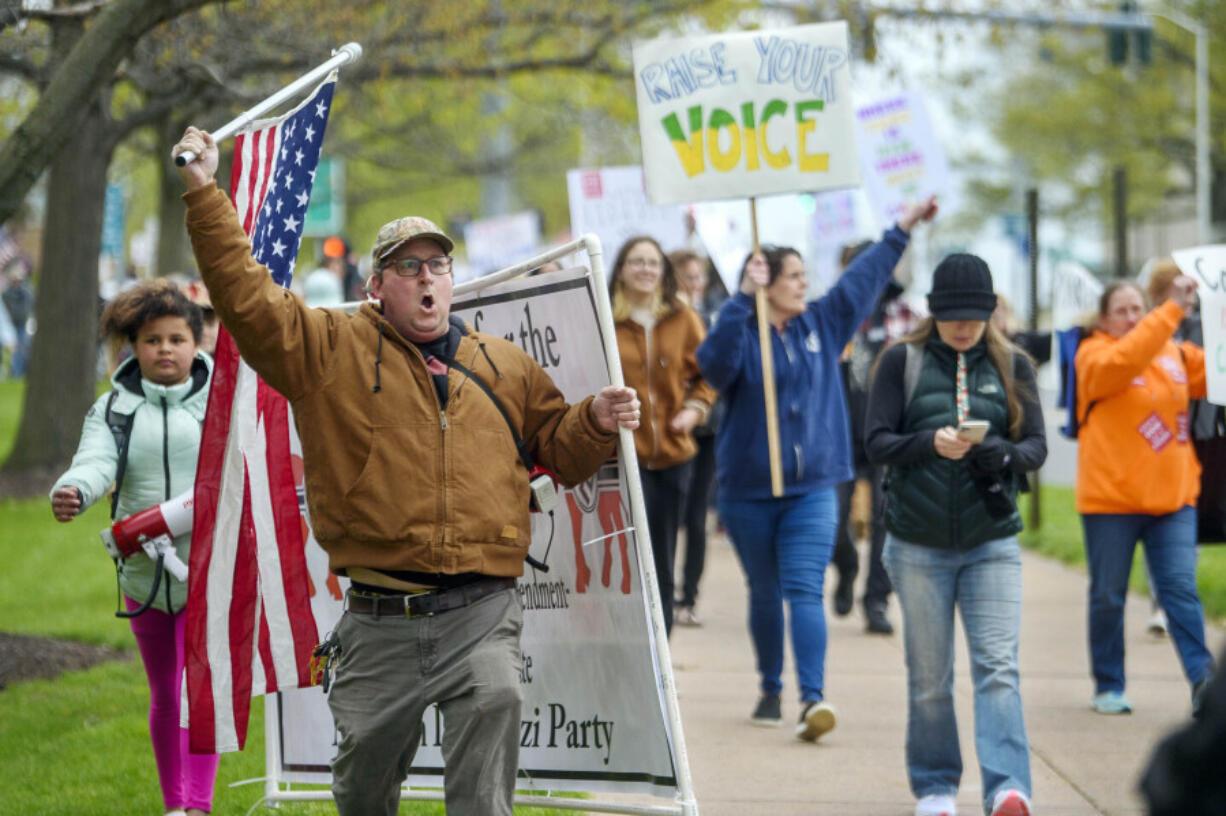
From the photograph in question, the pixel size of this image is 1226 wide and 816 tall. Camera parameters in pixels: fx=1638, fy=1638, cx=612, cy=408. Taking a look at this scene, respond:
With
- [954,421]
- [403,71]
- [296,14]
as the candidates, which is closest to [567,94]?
[403,71]

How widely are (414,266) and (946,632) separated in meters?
2.34

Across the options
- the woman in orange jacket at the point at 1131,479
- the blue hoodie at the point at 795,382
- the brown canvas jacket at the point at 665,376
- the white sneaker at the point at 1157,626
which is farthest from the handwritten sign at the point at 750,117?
the white sneaker at the point at 1157,626

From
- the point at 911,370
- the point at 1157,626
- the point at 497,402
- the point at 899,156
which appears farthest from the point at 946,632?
the point at 899,156

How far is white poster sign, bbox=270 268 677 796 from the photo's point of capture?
5.02 metres

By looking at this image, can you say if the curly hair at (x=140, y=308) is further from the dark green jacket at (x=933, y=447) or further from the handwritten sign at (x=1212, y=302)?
the handwritten sign at (x=1212, y=302)

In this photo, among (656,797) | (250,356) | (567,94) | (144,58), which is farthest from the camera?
(567,94)

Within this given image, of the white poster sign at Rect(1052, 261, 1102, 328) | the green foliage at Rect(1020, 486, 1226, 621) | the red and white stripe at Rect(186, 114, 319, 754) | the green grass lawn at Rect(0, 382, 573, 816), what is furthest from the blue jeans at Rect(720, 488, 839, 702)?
the green foliage at Rect(1020, 486, 1226, 621)

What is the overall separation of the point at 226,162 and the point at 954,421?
13789 mm

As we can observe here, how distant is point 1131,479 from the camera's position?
281 inches

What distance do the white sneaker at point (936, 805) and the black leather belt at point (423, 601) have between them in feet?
6.38

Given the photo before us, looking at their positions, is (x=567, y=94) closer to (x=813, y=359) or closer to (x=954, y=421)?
(x=813, y=359)

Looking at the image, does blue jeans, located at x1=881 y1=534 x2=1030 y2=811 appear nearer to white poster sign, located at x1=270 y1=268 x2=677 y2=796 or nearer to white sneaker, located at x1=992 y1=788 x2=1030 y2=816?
white sneaker, located at x1=992 y1=788 x2=1030 y2=816

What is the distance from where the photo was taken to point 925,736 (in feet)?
18.1

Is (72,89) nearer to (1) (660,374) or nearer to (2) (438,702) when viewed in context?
(1) (660,374)
